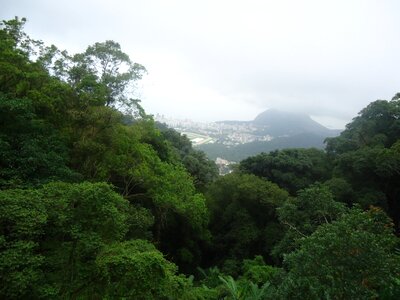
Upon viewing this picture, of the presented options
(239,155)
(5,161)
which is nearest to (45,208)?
(5,161)

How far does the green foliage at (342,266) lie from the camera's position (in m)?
6.70

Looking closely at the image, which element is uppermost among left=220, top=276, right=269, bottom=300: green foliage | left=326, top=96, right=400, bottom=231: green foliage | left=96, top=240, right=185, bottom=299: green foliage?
left=326, top=96, right=400, bottom=231: green foliage

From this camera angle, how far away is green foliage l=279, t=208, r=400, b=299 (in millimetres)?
6695

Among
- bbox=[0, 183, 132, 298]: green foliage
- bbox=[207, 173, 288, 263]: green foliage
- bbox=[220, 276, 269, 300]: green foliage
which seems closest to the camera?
bbox=[0, 183, 132, 298]: green foliage

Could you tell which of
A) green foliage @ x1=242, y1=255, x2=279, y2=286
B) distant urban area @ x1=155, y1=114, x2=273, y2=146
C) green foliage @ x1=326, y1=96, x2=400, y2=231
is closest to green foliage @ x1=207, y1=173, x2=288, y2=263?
green foliage @ x1=242, y1=255, x2=279, y2=286

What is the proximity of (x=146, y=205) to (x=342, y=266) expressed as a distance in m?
11.6

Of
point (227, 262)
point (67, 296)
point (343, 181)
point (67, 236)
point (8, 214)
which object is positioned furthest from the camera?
point (343, 181)

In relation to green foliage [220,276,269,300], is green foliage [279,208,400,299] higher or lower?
higher

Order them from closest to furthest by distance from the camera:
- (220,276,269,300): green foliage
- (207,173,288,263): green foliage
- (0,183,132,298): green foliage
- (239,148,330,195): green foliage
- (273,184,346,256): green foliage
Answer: (0,183,132,298): green foliage, (220,276,269,300): green foliage, (273,184,346,256): green foliage, (207,173,288,263): green foliage, (239,148,330,195): green foliage

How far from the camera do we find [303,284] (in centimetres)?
704

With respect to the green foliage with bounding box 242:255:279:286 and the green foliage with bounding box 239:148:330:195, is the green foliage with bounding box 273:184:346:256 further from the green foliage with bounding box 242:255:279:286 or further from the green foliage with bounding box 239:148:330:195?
the green foliage with bounding box 239:148:330:195

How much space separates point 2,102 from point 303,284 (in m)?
10.4

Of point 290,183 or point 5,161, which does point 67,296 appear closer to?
point 5,161

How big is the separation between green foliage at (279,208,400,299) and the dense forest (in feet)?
0.09
